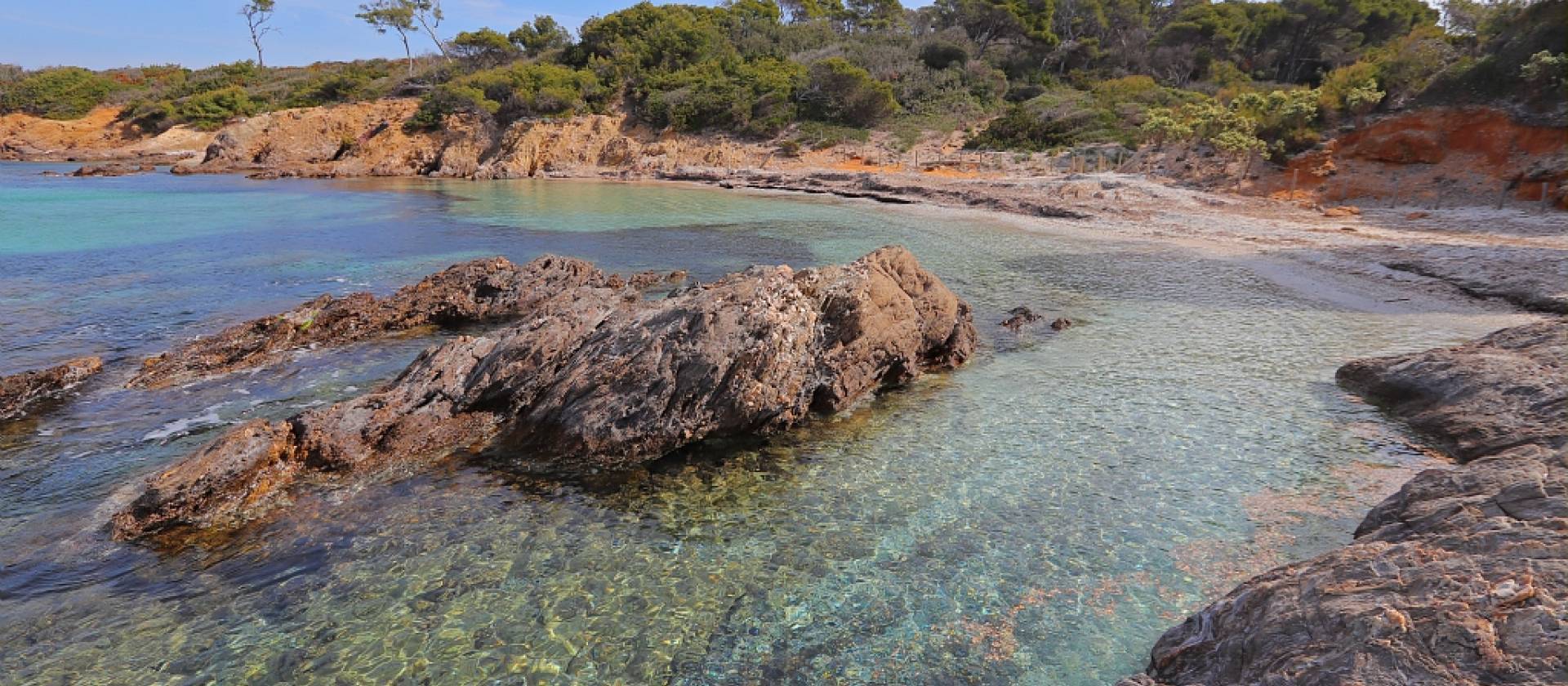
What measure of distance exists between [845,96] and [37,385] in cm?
4634

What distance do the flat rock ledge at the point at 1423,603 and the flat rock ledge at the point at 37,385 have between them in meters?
12.5

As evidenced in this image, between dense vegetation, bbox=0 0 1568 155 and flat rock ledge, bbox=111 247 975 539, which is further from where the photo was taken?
dense vegetation, bbox=0 0 1568 155

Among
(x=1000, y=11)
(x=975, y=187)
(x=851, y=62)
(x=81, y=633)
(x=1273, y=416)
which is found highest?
(x=1000, y=11)

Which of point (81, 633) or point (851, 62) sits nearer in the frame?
point (81, 633)

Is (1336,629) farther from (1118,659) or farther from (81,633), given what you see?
(81,633)

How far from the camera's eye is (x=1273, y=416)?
892 cm

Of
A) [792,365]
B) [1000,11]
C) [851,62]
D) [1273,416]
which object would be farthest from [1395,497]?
[1000,11]

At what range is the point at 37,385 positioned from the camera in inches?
374

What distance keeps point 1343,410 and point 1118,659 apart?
6.41 metres

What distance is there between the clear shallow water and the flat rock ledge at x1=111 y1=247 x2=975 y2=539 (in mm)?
489

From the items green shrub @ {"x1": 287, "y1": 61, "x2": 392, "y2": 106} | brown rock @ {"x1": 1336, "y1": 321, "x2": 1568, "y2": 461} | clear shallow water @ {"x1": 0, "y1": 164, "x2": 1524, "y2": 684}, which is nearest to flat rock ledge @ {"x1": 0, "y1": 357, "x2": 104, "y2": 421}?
clear shallow water @ {"x1": 0, "y1": 164, "x2": 1524, "y2": 684}

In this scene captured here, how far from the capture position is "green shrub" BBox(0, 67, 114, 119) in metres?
64.9

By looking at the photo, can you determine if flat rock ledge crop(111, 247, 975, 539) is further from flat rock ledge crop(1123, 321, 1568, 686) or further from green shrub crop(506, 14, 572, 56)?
green shrub crop(506, 14, 572, 56)

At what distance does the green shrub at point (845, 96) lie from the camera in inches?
1945
